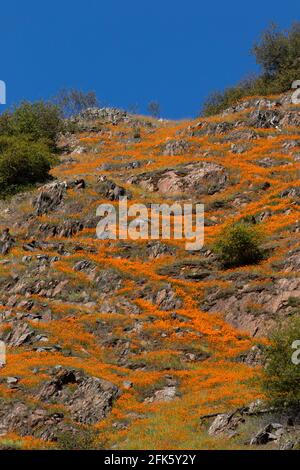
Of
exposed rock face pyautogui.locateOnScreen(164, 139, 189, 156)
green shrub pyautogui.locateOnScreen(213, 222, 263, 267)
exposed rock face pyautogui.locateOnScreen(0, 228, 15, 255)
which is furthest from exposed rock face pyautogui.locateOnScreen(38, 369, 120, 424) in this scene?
exposed rock face pyautogui.locateOnScreen(164, 139, 189, 156)

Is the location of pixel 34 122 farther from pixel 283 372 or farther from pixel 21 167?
pixel 283 372

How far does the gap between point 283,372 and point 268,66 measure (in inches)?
3769

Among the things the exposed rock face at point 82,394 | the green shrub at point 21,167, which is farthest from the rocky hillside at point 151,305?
the green shrub at point 21,167

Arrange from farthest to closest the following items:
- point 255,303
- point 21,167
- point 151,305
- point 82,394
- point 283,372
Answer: point 21,167 < point 151,305 < point 255,303 < point 82,394 < point 283,372

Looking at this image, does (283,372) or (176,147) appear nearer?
(283,372)

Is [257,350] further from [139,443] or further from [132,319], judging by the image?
[139,443]

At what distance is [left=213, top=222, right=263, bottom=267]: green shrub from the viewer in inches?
2138

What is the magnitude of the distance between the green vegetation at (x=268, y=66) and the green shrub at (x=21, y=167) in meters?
38.8

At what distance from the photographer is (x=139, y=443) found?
30578 mm

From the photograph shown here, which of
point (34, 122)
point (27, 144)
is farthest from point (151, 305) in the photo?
point (34, 122)

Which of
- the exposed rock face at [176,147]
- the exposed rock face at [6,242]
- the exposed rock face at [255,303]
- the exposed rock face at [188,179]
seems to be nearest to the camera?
the exposed rock face at [255,303]

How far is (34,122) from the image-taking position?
348 ft

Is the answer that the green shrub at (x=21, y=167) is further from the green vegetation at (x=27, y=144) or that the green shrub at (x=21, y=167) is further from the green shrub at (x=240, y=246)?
the green shrub at (x=240, y=246)

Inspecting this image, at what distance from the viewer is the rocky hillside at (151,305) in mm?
33438
